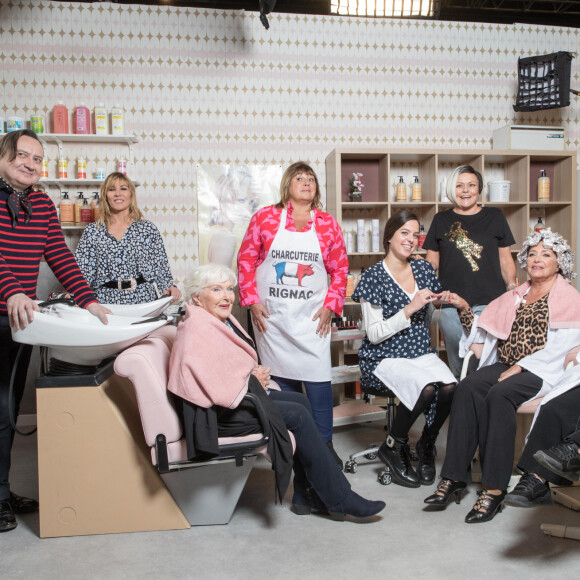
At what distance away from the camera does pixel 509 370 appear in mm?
2746

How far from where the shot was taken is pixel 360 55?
4.81 metres

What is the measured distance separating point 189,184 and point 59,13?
1515 mm

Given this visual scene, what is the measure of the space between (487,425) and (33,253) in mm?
2058

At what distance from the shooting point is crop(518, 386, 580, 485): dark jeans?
7.70ft

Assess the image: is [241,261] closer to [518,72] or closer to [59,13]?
[59,13]

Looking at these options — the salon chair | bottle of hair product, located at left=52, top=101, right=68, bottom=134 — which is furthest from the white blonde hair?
bottle of hair product, located at left=52, top=101, right=68, bottom=134

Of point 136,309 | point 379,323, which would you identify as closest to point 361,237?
point 379,323

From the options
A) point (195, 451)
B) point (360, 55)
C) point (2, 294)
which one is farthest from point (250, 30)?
point (195, 451)

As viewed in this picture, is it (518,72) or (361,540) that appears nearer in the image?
(361,540)

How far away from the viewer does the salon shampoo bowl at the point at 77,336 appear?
214 cm

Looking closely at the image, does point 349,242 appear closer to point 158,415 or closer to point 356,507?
point 356,507

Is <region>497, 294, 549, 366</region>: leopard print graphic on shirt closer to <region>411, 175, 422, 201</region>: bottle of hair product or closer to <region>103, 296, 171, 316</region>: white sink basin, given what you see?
<region>103, 296, 171, 316</region>: white sink basin

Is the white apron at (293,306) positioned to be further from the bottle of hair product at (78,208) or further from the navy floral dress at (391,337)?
the bottle of hair product at (78,208)

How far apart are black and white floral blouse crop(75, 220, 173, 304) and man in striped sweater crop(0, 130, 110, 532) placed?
0.81 meters
